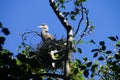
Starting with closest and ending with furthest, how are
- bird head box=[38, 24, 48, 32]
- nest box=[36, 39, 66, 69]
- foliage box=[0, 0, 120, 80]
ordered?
1. foliage box=[0, 0, 120, 80]
2. nest box=[36, 39, 66, 69]
3. bird head box=[38, 24, 48, 32]

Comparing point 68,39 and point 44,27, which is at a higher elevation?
point 44,27

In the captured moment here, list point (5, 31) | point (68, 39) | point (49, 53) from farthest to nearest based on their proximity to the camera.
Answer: point (49, 53)
point (68, 39)
point (5, 31)

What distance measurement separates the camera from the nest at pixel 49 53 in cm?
836

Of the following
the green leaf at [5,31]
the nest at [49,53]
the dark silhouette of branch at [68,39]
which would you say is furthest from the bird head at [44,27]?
the green leaf at [5,31]

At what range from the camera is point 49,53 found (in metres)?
8.38

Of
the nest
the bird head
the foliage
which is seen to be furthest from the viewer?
the bird head

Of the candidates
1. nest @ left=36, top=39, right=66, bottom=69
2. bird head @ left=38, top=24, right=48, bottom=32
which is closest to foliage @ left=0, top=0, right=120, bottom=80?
nest @ left=36, top=39, right=66, bottom=69

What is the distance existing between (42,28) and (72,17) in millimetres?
2938

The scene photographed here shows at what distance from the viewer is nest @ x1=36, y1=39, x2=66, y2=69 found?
836 cm

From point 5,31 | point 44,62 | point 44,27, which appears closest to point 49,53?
point 44,62

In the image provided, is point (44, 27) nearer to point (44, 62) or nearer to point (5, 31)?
point (44, 62)

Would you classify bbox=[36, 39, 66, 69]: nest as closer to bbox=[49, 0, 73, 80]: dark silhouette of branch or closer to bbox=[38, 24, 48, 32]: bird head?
bbox=[49, 0, 73, 80]: dark silhouette of branch

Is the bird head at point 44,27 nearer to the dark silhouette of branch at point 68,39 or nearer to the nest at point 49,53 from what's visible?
the nest at point 49,53

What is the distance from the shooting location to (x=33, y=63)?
15.3 feet
